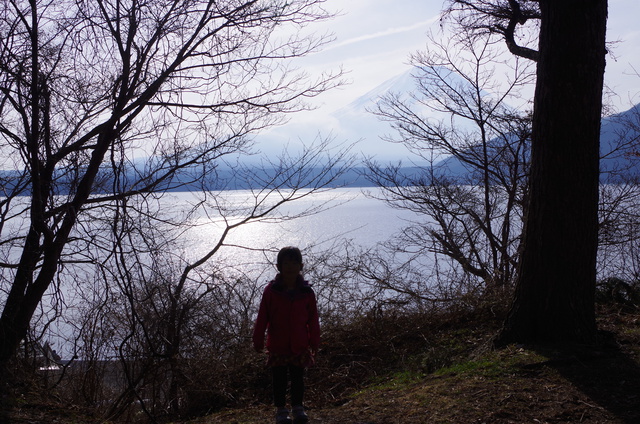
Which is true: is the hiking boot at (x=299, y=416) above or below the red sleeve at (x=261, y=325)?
below

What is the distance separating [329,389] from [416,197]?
6886mm

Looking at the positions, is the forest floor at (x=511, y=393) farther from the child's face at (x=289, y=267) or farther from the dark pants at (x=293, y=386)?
the child's face at (x=289, y=267)

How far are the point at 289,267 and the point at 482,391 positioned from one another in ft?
5.55

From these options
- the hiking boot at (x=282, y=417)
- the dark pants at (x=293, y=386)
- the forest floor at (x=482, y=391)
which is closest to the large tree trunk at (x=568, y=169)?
the forest floor at (x=482, y=391)

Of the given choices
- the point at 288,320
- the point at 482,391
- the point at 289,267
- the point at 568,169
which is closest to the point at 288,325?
the point at 288,320

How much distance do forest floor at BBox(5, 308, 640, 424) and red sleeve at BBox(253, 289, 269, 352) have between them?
72 centimetres

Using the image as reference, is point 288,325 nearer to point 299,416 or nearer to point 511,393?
point 299,416

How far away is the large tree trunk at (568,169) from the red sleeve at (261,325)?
244cm

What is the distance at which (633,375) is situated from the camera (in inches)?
165

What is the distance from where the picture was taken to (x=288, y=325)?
4.25 meters

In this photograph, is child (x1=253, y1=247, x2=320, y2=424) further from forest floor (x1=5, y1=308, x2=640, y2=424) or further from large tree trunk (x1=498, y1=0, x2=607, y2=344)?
large tree trunk (x1=498, y1=0, x2=607, y2=344)

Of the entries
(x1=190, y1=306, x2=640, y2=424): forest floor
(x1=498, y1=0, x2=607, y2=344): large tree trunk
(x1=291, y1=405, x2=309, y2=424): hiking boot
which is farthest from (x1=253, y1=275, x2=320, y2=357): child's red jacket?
(x1=498, y1=0, x2=607, y2=344): large tree trunk

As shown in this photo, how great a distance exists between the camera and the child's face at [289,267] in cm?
419

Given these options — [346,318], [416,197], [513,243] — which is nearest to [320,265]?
[346,318]
